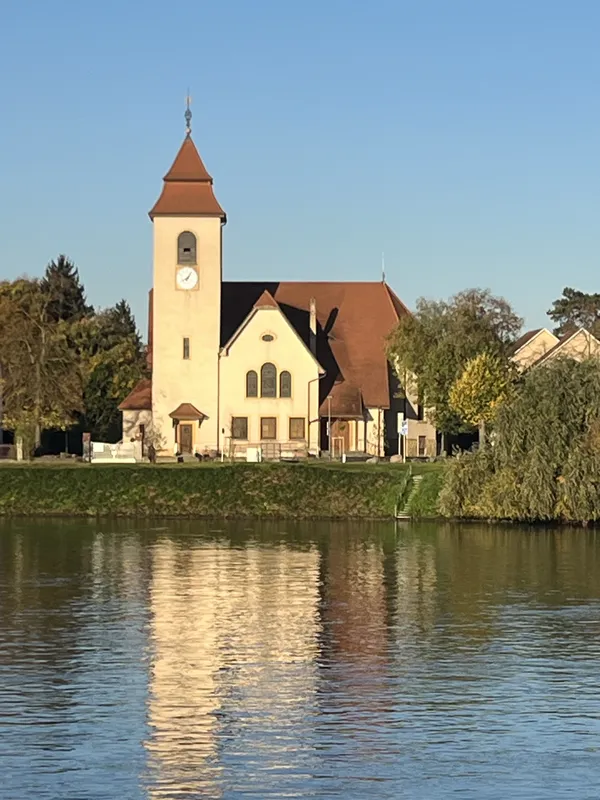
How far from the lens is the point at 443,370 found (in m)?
76.7

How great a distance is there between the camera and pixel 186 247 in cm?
8169

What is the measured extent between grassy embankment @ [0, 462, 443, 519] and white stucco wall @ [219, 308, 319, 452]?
13751mm

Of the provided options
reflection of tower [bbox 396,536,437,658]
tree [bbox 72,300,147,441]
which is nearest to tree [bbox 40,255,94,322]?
tree [bbox 72,300,147,441]

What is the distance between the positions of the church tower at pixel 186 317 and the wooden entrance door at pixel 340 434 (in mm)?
6139

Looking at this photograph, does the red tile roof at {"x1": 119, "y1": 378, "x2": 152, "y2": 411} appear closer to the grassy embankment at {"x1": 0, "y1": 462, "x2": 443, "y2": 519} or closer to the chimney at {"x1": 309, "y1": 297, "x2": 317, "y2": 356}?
the chimney at {"x1": 309, "y1": 297, "x2": 317, "y2": 356}

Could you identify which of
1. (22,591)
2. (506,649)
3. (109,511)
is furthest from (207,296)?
(506,649)

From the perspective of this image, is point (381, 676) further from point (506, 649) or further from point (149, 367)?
point (149, 367)

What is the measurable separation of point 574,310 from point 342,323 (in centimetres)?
6130

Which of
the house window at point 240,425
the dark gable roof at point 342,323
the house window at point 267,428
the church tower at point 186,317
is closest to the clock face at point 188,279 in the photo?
the church tower at point 186,317

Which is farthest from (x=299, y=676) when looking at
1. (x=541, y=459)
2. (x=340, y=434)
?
(x=340, y=434)

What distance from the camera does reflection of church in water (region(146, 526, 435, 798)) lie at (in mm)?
20172

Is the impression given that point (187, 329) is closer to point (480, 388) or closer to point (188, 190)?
point (188, 190)

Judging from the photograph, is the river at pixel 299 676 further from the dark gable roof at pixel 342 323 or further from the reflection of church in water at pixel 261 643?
the dark gable roof at pixel 342 323

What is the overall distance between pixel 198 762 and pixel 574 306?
127 metres
